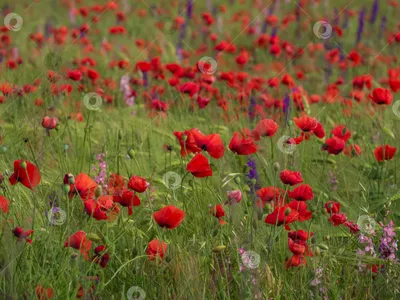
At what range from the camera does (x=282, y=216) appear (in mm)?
1941

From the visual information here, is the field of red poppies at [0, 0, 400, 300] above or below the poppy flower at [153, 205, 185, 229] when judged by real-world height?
below

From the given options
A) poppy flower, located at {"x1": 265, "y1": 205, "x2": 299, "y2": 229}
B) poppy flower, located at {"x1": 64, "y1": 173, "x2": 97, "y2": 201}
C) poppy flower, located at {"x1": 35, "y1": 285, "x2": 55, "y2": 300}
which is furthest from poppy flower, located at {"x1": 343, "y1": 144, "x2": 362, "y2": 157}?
poppy flower, located at {"x1": 35, "y1": 285, "x2": 55, "y2": 300}

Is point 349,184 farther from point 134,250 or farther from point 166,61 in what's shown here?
point 166,61

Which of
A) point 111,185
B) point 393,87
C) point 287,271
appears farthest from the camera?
point 393,87

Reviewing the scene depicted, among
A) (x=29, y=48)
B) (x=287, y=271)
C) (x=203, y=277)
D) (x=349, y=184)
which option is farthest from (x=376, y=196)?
(x=29, y=48)

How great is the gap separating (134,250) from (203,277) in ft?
0.62

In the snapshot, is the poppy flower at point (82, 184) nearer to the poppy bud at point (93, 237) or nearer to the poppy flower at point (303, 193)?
the poppy bud at point (93, 237)

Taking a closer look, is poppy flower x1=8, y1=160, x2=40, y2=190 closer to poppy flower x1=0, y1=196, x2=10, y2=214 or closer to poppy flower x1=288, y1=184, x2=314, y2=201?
poppy flower x1=0, y1=196, x2=10, y2=214

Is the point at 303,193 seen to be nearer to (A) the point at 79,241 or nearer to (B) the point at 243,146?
(B) the point at 243,146

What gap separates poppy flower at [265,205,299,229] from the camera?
1.92 meters

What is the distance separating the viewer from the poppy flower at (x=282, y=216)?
1.92 meters

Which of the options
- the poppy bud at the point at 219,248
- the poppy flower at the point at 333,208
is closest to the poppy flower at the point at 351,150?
the poppy flower at the point at 333,208

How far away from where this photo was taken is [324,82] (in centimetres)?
511

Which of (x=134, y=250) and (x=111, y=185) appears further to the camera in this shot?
(x=111, y=185)
